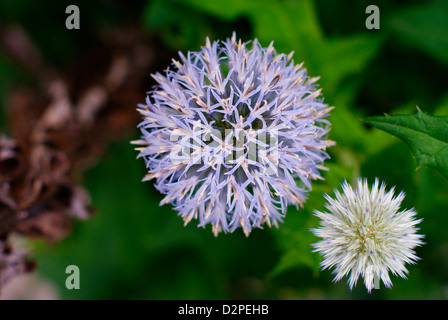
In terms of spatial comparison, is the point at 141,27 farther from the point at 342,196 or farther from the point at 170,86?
the point at 342,196

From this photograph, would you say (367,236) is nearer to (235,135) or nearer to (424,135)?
(424,135)

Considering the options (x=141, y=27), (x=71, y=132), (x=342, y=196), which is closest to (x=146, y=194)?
(x=71, y=132)

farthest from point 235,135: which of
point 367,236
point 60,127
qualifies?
point 60,127

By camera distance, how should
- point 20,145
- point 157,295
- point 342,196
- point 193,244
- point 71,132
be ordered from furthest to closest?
point 157,295, point 193,244, point 71,132, point 20,145, point 342,196

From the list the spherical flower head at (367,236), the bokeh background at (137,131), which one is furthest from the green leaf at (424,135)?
the bokeh background at (137,131)

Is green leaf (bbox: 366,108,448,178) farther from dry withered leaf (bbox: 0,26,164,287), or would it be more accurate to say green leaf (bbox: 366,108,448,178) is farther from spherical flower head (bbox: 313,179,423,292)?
dry withered leaf (bbox: 0,26,164,287)

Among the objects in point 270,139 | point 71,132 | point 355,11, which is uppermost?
point 355,11
